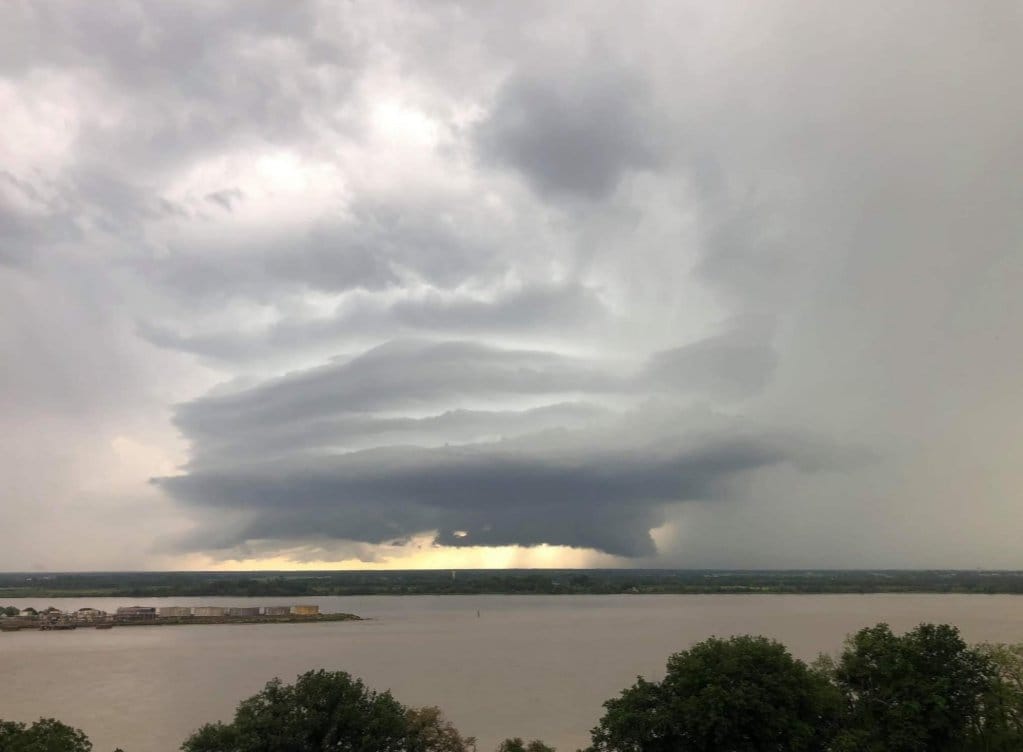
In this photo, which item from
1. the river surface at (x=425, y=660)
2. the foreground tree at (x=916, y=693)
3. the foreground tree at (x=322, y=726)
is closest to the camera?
the foreground tree at (x=322, y=726)

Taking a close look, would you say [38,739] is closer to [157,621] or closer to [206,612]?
[157,621]

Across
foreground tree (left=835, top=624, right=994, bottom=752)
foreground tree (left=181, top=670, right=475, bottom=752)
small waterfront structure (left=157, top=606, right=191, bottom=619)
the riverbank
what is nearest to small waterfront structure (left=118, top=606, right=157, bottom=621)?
the riverbank

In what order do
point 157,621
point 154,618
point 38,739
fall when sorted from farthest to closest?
point 154,618 < point 157,621 < point 38,739

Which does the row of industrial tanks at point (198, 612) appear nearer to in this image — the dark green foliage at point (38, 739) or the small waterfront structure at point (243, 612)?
the small waterfront structure at point (243, 612)

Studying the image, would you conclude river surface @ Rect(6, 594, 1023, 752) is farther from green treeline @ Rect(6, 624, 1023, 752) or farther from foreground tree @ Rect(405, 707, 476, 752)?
green treeline @ Rect(6, 624, 1023, 752)

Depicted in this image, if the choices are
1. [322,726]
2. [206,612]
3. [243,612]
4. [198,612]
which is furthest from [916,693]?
[206,612]

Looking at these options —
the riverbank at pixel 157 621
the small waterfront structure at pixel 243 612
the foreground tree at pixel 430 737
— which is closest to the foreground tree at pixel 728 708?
the foreground tree at pixel 430 737
